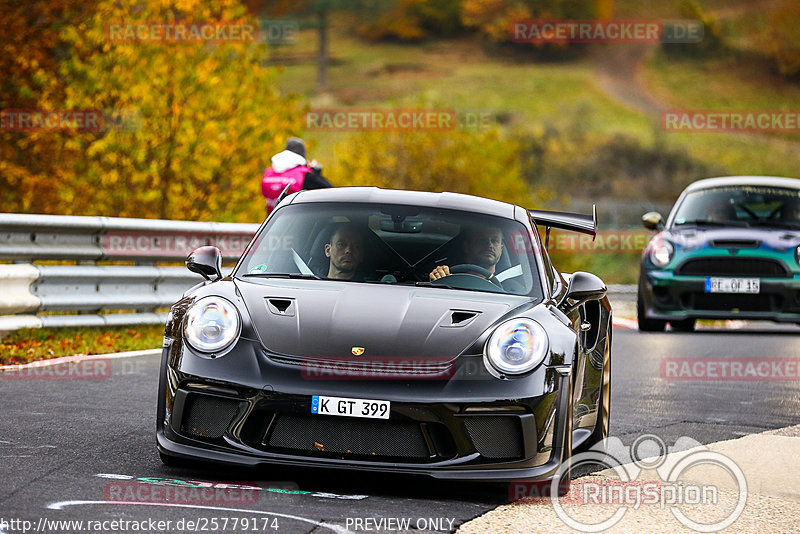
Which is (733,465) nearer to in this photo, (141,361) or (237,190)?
(141,361)

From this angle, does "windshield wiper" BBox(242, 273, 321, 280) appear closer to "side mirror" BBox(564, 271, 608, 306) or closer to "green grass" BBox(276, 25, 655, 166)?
"side mirror" BBox(564, 271, 608, 306)

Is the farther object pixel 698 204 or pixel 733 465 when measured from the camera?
pixel 698 204

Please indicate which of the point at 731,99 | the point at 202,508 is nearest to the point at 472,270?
the point at 202,508

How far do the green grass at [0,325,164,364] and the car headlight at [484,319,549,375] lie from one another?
5.46m

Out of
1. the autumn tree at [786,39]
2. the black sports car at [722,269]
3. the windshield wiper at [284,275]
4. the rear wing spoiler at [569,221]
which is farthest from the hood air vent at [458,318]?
the autumn tree at [786,39]

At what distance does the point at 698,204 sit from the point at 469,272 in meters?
9.91

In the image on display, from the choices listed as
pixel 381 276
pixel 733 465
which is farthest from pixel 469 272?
pixel 733 465

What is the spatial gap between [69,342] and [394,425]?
6.47 metres

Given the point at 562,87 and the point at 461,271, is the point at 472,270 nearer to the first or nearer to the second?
the point at 461,271

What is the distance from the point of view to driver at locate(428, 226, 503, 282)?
738 centimetres

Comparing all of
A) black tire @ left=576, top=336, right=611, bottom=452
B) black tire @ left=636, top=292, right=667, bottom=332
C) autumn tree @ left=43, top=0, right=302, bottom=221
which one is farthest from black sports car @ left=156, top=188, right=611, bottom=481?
autumn tree @ left=43, top=0, right=302, bottom=221

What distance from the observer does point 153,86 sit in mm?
32125

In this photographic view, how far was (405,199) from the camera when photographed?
7.72 m

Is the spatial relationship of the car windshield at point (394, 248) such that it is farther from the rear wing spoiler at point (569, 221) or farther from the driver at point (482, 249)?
the rear wing spoiler at point (569, 221)
